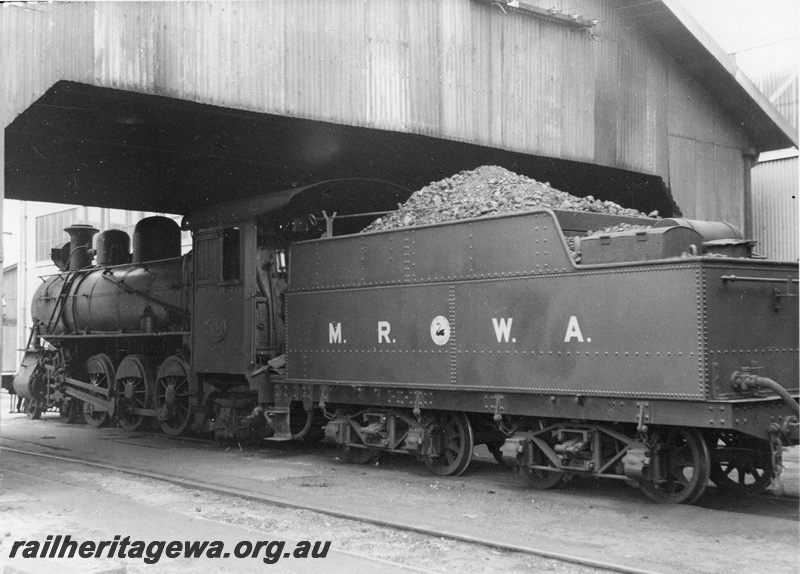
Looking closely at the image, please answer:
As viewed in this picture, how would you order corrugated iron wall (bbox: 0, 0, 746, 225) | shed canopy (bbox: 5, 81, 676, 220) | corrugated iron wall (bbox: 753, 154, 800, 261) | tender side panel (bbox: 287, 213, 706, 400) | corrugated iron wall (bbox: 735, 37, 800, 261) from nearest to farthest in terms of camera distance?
1. tender side panel (bbox: 287, 213, 706, 400)
2. corrugated iron wall (bbox: 0, 0, 746, 225)
3. shed canopy (bbox: 5, 81, 676, 220)
4. corrugated iron wall (bbox: 735, 37, 800, 261)
5. corrugated iron wall (bbox: 753, 154, 800, 261)

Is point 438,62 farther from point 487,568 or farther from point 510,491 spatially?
point 487,568

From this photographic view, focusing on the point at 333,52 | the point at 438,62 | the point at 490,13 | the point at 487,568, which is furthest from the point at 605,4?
the point at 487,568

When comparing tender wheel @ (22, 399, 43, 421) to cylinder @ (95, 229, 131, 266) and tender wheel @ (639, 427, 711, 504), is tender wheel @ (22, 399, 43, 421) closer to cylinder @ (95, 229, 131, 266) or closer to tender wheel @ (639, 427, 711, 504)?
cylinder @ (95, 229, 131, 266)

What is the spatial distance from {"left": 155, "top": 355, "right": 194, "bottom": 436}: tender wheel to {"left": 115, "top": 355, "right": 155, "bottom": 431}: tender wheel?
0.51 meters

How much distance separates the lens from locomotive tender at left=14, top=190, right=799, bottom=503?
7.68m

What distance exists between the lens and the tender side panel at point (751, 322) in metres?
7.50

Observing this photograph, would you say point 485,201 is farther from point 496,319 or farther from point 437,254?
point 496,319

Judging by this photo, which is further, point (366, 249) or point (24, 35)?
point (366, 249)

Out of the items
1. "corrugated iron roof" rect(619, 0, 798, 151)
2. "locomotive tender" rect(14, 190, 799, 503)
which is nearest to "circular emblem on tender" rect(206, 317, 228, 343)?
"locomotive tender" rect(14, 190, 799, 503)

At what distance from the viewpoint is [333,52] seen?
12.1 m

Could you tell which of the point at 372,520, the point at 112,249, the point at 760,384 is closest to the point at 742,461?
the point at 760,384

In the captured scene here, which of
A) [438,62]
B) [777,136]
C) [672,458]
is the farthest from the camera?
[777,136]

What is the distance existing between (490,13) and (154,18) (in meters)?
5.69

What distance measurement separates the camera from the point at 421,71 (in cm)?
1301
